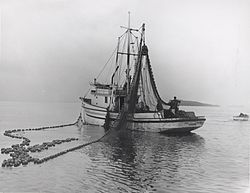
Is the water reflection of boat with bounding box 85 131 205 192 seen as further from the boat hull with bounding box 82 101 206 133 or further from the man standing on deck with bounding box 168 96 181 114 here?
the man standing on deck with bounding box 168 96 181 114

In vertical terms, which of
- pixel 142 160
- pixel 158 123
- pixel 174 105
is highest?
pixel 174 105

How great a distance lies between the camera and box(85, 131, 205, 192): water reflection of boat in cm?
1495

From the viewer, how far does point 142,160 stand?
19.6 meters

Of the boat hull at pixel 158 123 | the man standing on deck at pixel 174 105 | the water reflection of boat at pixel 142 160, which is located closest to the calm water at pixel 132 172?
the water reflection of boat at pixel 142 160

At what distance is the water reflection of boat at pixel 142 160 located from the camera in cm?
1495

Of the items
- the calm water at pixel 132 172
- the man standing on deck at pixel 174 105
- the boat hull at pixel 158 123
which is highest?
the man standing on deck at pixel 174 105

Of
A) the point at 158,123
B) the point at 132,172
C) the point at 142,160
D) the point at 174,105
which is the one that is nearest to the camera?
the point at 132,172

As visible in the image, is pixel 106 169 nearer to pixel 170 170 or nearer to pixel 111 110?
pixel 170 170

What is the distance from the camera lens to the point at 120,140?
28875mm

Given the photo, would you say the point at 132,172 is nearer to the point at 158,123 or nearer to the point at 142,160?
the point at 142,160

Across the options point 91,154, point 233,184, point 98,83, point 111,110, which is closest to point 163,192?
point 233,184

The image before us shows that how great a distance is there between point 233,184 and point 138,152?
8.95 meters

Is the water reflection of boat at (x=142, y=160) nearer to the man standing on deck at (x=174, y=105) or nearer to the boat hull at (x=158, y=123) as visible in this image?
the boat hull at (x=158, y=123)

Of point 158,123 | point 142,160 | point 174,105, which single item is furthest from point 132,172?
point 174,105
